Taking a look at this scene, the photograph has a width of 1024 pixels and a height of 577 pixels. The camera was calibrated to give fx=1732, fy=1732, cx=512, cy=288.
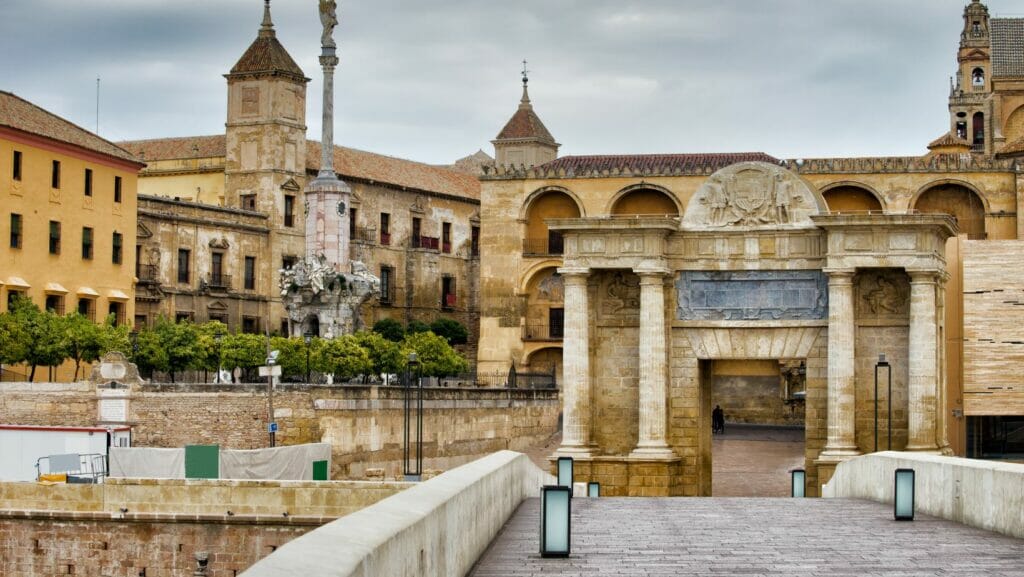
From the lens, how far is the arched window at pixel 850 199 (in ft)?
243

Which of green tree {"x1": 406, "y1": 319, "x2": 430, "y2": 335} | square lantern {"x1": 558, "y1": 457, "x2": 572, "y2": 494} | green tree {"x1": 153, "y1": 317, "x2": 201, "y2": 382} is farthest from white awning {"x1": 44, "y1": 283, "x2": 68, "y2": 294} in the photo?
square lantern {"x1": 558, "y1": 457, "x2": 572, "y2": 494}

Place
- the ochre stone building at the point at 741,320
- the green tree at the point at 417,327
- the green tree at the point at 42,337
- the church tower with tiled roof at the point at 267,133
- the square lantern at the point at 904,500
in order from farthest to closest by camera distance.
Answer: the green tree at the point at 417,327 → the church tower with tiled roof at the point at 267,133 → the green tree at the point at 42,337 → the ochre stone building at the point at 741,320 → the square lantern at the point at 904,500

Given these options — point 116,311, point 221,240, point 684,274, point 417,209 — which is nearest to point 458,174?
point 417,209

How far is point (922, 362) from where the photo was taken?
111 ft

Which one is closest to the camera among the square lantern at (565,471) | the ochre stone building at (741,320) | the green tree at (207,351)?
the square lantern at (565,471)

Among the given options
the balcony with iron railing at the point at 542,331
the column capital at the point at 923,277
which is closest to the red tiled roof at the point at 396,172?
the balcony with iron railing at the point at 542,331

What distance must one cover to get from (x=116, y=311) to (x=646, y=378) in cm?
3802

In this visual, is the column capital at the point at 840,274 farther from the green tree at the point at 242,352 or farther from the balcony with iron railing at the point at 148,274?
the balcony with iron railing at the point at 148,274

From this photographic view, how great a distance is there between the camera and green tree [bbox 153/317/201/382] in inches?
2393

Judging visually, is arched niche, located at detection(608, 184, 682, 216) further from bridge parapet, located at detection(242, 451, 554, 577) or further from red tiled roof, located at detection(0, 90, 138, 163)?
bridge parapet, located at detection(242, 451, 554, 577)

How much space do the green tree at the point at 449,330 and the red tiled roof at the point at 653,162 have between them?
11.3m

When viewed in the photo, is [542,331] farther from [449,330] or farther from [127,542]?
[127,542]

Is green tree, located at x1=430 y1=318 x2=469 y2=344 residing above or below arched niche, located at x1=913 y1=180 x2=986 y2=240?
below

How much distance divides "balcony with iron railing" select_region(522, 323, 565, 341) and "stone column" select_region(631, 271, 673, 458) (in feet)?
136
